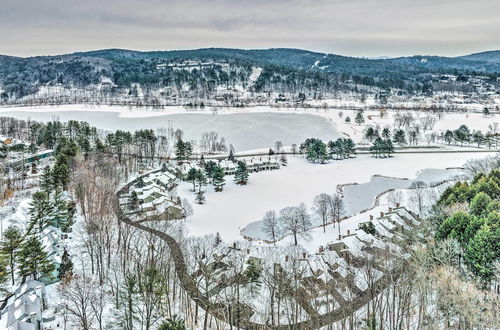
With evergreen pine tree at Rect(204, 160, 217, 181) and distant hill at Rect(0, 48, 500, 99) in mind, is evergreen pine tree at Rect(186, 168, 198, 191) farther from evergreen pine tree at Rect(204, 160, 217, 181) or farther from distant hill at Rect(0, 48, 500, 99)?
distant hill at Rect(0, 48, 500, 99)

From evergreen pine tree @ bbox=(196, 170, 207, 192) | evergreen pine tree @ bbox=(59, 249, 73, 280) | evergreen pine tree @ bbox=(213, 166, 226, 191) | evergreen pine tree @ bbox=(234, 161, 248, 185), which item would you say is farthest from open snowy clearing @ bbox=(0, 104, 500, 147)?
evergreen pine tree @ bbox=(59, 249, 73, 280)

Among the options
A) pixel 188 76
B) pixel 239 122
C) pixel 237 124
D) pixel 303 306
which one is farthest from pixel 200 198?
pixel 188 76

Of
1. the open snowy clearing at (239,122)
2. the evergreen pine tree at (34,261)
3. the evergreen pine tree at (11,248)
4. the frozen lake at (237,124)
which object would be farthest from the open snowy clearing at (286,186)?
the frozen lake at (237,124)

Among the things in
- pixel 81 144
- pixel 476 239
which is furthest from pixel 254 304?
pixel 81 144

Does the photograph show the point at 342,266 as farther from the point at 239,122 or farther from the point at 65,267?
the point at 239,122

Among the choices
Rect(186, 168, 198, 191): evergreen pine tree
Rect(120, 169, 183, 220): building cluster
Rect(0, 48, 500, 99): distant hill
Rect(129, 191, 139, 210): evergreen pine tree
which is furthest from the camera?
Rect(0, 48, 500, 99): distant hill

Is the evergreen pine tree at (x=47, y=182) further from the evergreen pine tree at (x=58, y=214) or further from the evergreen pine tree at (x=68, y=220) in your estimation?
the evergreen pine tree at (x=58, y=214)

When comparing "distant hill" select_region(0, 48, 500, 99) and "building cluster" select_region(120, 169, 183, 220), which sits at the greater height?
"distant hill" select_region(0, 48, 500, 99)
